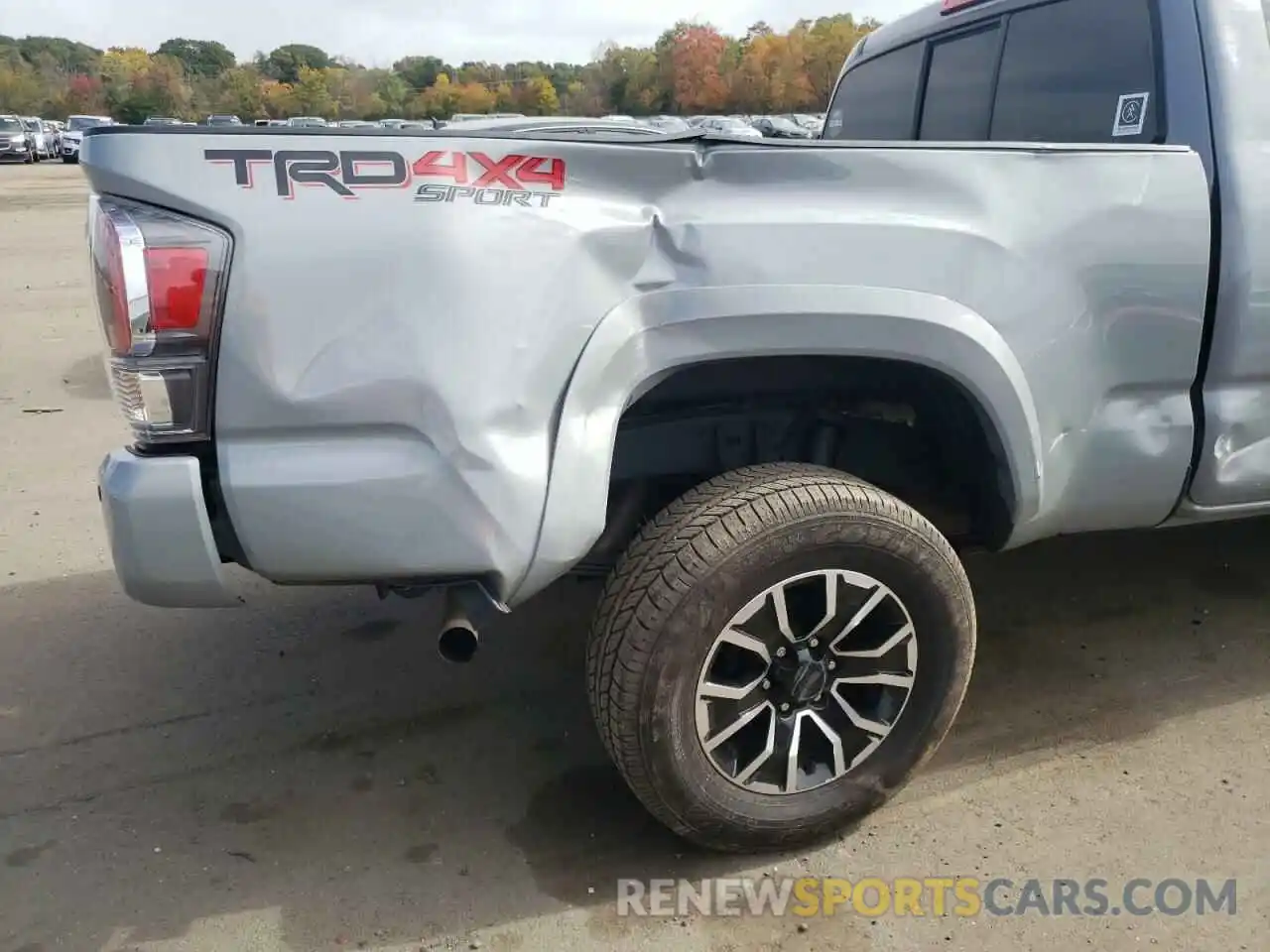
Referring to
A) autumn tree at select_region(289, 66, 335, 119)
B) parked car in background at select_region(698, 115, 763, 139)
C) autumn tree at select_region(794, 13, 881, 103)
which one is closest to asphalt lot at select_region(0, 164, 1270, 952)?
parked car in background at select_region(698, 115, 763, 139)

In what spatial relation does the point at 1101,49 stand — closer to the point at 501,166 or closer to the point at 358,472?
the point at 501,166

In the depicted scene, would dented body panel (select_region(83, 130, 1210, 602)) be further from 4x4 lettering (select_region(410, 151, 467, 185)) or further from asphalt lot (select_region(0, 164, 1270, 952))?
asphalt lot (select_region(0, 164, 1270, 952))

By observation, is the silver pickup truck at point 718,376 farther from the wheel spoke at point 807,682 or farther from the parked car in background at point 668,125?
the parked car in background at point 668,125

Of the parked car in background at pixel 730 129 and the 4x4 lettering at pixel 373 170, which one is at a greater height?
the parked car in background at pixel 730 129

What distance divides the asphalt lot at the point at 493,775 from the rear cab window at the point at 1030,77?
160 cm

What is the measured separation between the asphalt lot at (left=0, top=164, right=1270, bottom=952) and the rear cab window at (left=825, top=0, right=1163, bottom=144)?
160 cm

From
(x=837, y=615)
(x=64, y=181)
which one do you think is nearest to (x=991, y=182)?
(x=837, y=615)

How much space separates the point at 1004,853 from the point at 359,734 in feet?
5.67

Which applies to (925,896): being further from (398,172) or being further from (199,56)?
(199,56)

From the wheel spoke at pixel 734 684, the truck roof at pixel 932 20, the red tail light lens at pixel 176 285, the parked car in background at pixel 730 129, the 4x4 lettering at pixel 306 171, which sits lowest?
the wheel spoke at pixel 734 684

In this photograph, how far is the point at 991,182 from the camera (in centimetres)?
230

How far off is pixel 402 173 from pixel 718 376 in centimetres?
89

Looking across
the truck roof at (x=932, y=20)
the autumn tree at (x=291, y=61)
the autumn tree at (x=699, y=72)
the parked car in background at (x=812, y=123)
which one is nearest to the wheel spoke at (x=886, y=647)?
the truck roof at (x=932, y=20)

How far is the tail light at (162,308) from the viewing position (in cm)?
190
